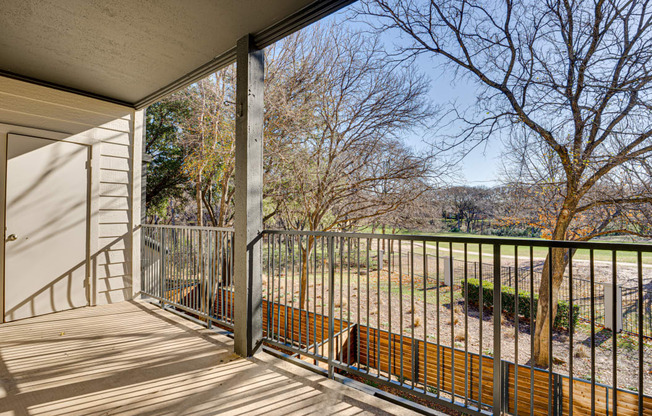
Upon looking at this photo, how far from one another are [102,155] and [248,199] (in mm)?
2656

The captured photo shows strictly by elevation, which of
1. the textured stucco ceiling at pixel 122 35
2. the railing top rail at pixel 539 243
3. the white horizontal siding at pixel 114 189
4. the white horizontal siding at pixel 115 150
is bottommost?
the railing top rail at pixel 539 243

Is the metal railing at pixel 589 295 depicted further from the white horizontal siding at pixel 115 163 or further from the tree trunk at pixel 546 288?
the white horizontal siding at pixel 115 163

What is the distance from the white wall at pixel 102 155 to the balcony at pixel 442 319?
306 millimetres

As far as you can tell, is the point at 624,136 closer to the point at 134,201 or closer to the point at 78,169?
the point at 134,201

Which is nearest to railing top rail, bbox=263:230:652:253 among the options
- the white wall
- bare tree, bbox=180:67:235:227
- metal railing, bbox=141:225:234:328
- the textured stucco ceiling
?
metal railing, bbox=141:225:234:328

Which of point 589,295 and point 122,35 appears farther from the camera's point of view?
point 589,295

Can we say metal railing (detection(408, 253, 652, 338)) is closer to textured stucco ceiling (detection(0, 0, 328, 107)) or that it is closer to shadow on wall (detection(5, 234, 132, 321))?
textured stucco ceiling (detection(0, 0, 328, 107))

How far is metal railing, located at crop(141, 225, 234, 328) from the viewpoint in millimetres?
3154

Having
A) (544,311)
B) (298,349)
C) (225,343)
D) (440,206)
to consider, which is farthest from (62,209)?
(544,311)

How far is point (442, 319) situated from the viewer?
8.13 metres

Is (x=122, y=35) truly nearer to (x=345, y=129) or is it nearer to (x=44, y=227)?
(x=44, y=227)

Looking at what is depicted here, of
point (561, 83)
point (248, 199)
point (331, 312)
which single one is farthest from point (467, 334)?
point (561, 83)

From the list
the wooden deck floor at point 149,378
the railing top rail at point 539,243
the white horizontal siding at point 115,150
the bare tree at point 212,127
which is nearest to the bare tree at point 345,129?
the bare tree at point 212,127

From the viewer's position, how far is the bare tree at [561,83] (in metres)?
5.12
